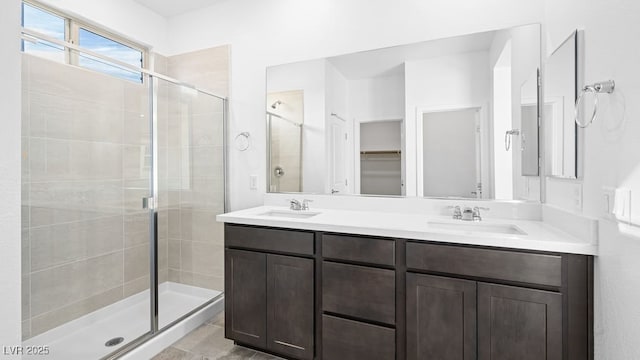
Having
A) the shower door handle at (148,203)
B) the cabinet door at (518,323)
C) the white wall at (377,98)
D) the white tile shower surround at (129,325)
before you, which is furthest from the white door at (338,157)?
the white tile shower surround at (129,325)

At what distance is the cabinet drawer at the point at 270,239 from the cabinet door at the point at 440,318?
1.95ft

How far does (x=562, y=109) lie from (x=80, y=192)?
2.98 metres

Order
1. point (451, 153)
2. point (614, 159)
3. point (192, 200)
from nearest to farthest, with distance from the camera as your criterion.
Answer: point (614, 159) → point (451, 153) → point (192, 200)

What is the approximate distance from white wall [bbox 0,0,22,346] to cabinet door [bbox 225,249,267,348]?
1103 millimetres

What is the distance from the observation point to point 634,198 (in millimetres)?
969

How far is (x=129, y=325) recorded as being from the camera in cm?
221

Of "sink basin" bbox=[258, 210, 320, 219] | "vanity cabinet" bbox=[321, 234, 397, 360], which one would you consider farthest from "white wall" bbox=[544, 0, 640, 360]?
"sink basin" bbox=[258, 210, 320, 219]

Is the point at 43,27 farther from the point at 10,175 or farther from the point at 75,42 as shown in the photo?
the point at 10,175

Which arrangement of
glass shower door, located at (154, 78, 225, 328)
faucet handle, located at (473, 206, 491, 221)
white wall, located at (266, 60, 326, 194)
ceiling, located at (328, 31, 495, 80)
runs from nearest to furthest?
1. faucet handle, located at (473, 206, 491, 221)
2. ceiling, located at (328, 31, 495, 80)
3. white wall, located at (266, 60, 326, 194)
4. glass shower door, located at (154, 78, 225, 328)

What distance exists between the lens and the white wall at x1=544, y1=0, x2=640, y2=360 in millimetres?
990

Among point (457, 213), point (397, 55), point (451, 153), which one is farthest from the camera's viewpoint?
point (397, 55)

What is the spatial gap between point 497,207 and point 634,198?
928 millimetres

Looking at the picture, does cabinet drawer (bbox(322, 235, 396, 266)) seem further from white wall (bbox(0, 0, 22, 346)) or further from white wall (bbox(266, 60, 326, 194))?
white wall (bbox(0, 0, 22, 346))

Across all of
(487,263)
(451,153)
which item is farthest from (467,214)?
(487,263)
